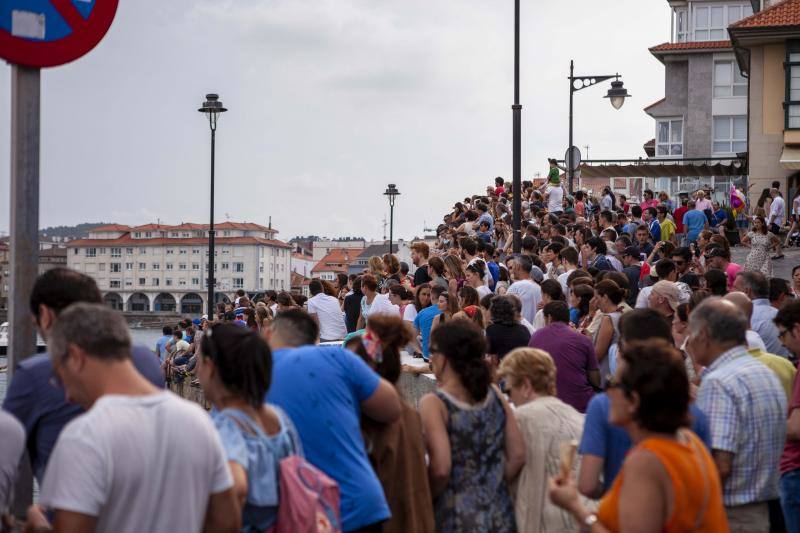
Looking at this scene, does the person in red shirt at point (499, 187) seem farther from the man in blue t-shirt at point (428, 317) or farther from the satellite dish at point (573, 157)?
the man in blue t-shirt at point (428, 317)

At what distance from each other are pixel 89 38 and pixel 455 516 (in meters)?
3.00

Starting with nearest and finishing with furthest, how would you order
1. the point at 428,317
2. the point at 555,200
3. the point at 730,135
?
1. the point at 428,317
2. the point at 555,200
3. the point at 730,135

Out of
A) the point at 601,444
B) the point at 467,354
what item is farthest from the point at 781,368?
the point at 467,354

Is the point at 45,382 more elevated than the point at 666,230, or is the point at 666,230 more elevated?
the point at 666,230

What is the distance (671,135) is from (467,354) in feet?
191

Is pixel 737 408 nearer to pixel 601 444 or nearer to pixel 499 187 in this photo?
pixel 601 444

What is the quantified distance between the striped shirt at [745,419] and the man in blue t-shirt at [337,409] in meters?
1.68

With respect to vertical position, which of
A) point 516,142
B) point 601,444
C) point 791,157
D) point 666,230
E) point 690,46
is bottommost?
point 601,444

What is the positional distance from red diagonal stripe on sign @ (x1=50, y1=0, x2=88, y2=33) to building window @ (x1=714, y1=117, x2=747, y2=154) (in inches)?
2283

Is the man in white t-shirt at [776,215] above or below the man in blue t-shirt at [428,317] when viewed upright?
above

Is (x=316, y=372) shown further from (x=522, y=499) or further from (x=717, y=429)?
(x=717, y=429)

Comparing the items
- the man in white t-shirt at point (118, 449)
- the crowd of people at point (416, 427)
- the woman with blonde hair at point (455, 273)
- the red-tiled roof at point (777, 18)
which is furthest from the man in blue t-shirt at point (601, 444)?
the red-tiled roof at point (777, 18)

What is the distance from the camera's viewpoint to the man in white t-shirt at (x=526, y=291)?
43.7ft

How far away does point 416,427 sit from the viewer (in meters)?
5.66
